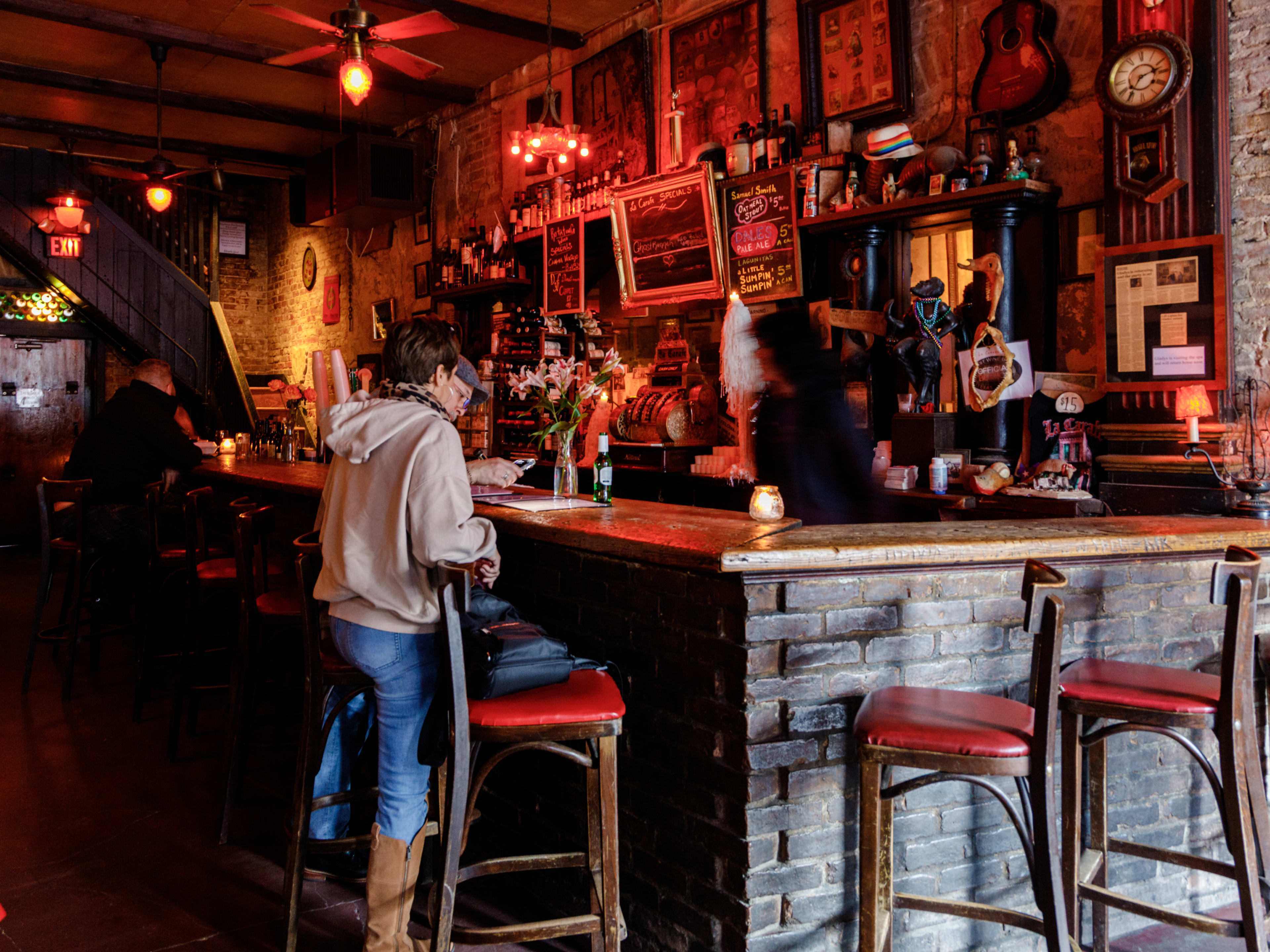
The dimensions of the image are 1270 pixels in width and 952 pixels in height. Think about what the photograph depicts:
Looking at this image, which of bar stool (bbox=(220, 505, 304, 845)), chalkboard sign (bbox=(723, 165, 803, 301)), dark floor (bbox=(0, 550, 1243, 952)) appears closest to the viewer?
dark floor (bbox=(0, 550, 1243, 952))

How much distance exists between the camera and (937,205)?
4309 millimetres

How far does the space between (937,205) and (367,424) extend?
10.2ft

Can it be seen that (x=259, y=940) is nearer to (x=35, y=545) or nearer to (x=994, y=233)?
(x=994, y=233)

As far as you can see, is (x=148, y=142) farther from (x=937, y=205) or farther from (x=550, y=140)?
(x=937, y=205)

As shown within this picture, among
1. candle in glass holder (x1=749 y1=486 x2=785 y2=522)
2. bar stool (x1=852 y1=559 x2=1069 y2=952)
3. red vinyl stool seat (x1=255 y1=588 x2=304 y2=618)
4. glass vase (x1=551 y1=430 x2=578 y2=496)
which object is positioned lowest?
bar stool (x1=852 y1=559 x2=1069 y2=952)

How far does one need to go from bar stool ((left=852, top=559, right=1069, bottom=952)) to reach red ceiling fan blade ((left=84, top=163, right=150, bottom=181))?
27.6 feet

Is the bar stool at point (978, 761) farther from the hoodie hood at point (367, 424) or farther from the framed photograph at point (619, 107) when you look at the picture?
the framed photograph at point (619, 107)

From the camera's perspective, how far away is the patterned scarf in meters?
2.33

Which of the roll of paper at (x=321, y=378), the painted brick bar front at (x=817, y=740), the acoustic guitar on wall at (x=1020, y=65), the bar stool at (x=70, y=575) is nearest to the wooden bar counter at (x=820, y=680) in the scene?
the painted brick bar front at (x=817, y=740)

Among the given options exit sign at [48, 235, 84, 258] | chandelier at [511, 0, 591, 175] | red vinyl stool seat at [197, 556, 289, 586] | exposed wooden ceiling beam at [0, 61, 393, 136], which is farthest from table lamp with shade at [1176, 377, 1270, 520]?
exit sign at [48, 235, 84, 258]

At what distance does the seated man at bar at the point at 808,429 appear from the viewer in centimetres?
397

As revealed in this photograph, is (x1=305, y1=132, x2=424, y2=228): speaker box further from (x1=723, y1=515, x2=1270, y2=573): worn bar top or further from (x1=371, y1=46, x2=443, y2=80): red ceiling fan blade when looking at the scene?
(x1=723, y1=515, x2=1270, y2=573): worn bar top

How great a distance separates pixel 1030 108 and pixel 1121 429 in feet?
5.01

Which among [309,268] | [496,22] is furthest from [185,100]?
[496,22]
